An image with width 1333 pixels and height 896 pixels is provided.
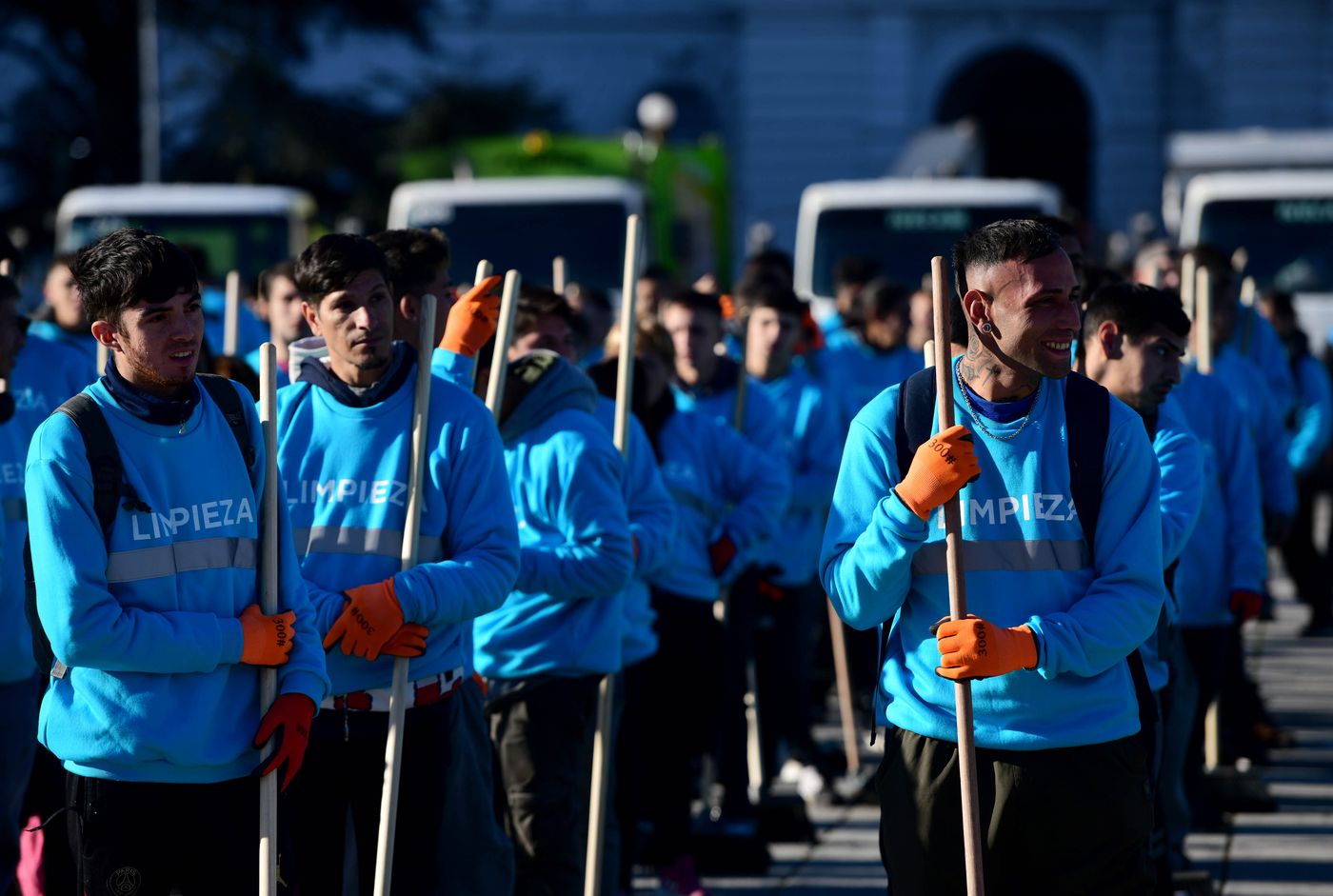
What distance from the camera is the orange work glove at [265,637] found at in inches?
160

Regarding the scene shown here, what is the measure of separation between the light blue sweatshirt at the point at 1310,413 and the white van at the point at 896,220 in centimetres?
368

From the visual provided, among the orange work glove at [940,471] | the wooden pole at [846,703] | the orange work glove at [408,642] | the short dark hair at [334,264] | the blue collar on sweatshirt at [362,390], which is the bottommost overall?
the wooden pole at [846,703]

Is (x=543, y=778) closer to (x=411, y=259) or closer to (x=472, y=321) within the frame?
(x=472, y=321)

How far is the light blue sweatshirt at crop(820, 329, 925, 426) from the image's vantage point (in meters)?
10.2

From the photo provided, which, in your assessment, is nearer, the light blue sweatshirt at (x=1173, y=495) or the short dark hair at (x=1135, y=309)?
the light blue sweatshirt at (x=1173, y=495)

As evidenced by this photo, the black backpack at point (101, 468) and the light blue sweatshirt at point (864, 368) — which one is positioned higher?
the light blue sweatshirt at point (864, 368)

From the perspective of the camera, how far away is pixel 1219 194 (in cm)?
1605

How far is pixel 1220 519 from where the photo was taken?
707 centimetres

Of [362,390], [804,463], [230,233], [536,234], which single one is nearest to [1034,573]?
[362,390]

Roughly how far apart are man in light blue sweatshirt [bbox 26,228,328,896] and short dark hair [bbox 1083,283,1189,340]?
2.42m

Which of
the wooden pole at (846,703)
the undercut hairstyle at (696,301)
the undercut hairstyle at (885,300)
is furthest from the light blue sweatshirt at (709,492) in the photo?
the undercut hairstyle at (885,300)

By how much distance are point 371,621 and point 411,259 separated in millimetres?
1056

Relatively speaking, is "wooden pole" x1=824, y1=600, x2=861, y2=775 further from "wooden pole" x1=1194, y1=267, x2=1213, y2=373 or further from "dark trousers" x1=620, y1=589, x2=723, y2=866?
"wooden pole" x1=1194, y1=267, x2=1213, y2=373

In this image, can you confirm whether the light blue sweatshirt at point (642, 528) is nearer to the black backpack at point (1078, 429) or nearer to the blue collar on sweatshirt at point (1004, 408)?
the black backpack at point (1078, 429)
